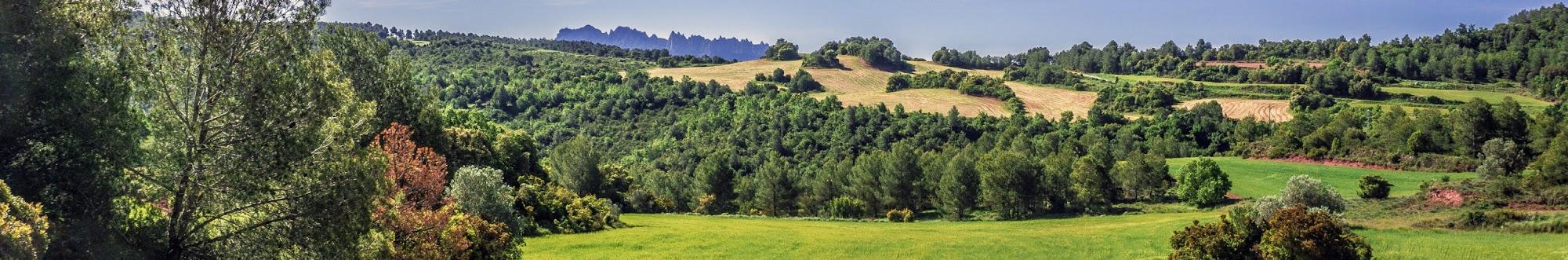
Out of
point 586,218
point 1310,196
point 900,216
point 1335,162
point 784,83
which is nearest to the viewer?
point 586,218

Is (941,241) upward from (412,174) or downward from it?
downward

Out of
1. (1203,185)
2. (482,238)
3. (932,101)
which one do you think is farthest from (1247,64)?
(482,238)

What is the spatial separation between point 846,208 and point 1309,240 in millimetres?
38295

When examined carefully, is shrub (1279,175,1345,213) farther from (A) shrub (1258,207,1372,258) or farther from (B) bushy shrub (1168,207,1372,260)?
(A) shrub (1258,207,1372,258)

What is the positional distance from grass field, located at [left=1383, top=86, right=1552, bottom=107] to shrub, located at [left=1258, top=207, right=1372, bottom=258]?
4259 inches

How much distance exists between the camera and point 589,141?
7188 centimetres

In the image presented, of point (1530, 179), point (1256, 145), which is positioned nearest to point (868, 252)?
point (1530, 179)

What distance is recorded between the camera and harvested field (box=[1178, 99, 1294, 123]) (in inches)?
4407

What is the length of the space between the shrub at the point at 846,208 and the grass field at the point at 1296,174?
27738mm

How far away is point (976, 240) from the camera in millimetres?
42156

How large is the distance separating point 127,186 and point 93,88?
73.0 inches

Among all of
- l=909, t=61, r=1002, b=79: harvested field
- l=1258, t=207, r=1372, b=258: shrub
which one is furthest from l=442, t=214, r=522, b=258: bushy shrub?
l=909, t=61, r=1002, b=79: harvested field

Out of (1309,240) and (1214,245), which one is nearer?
(1309,240)

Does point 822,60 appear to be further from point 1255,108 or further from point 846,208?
point 846,208
